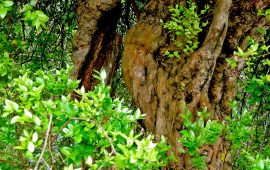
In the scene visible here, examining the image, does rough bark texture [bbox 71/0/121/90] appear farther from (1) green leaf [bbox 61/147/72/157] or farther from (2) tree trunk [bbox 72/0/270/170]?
(1) green leaf [bbox 61/147/72/157]

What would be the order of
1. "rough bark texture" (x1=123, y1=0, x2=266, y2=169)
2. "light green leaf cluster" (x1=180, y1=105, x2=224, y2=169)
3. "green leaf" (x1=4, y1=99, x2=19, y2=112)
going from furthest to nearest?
"rough bark texture" (x1=123, y1=0, x2=266, y2=169)
"light green leaf cluster" (x1=180, y1=105, x2=224, y2=169)
"green leaf" (x1=4, y1=99, x2=19, y2=112)

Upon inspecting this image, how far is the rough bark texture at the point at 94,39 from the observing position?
3477 millimetres

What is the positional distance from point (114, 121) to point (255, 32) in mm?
1795

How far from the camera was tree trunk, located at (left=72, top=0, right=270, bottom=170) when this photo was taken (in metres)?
2.80

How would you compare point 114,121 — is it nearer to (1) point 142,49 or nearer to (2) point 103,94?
(2) point 103,94

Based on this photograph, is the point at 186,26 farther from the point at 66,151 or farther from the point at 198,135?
the point at 66,151

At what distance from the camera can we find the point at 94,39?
3646 millimetres

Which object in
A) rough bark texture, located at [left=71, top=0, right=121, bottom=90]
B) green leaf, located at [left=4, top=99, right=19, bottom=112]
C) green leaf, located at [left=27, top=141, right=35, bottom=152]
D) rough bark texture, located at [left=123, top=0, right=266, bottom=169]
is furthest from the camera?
rough bark texture, located at [left=71, top=0, right=121, bottom=90]

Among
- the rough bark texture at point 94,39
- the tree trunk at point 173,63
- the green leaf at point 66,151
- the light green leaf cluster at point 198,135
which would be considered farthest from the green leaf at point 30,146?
the rough bark texture at point 94,39

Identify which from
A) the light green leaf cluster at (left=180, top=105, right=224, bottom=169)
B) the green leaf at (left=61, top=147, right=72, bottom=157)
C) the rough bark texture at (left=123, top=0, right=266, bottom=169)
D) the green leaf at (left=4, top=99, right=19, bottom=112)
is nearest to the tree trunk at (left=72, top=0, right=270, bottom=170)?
the rough bark texture at (left=123, top=0, right=266, bottom=169)

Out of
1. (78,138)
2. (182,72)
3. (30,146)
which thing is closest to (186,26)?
(182,72)

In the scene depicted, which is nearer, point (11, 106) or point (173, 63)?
point (11, 106)

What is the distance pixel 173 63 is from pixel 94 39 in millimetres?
919

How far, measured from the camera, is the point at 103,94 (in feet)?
5.59
